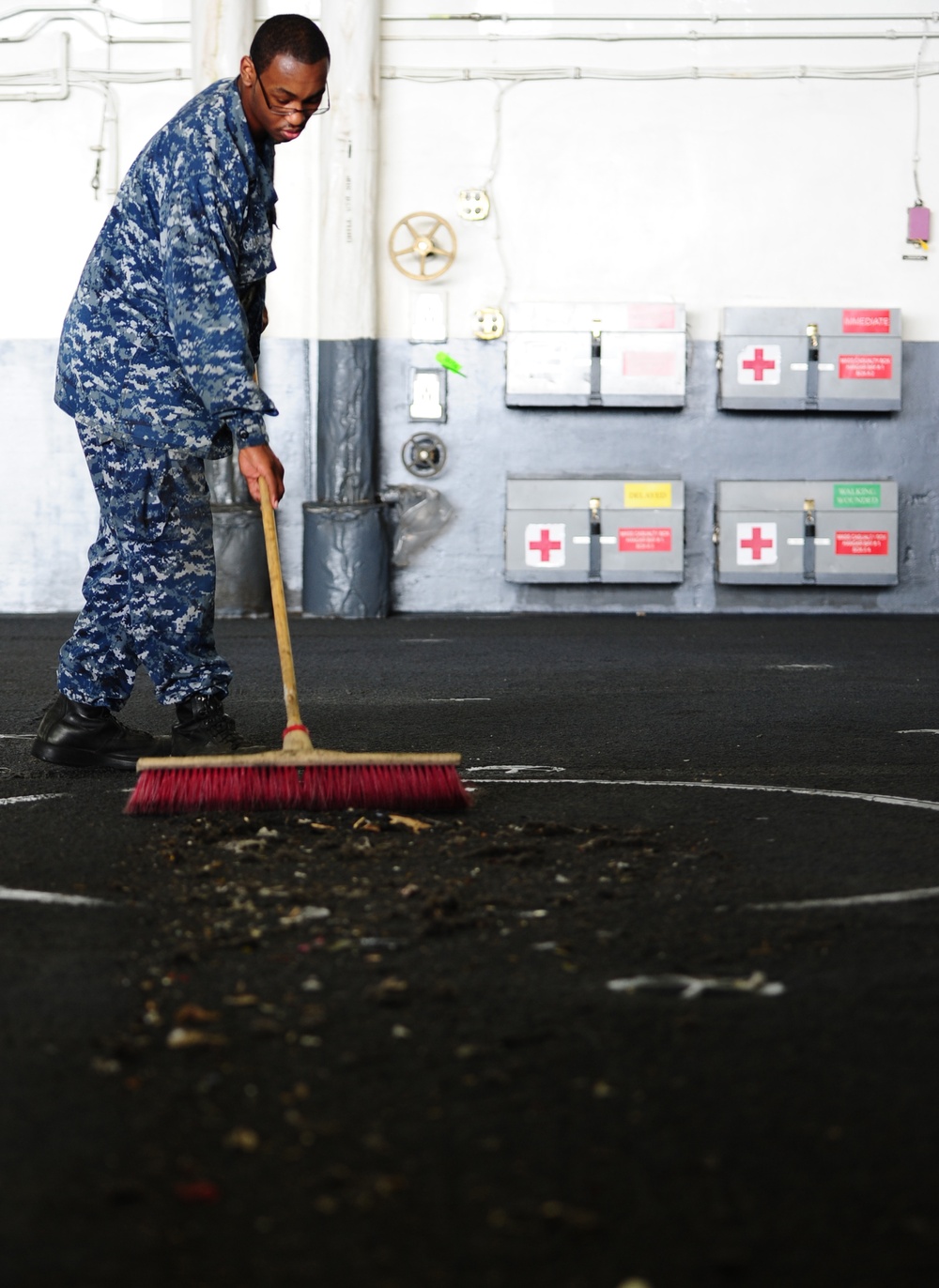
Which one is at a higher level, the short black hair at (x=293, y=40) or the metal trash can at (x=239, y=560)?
the short black hair at (x=293, y=40)

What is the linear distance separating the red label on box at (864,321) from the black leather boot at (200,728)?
15.6ft

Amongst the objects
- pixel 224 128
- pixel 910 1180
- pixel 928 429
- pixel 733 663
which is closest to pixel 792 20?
pixel 928 429

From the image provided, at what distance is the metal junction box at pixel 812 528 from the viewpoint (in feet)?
22.7

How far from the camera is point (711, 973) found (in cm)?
161

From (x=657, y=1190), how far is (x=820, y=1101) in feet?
0.77

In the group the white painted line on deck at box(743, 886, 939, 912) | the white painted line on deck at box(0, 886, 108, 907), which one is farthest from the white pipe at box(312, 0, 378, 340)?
the white painted line on deck at box(743, 886, 939, 912)

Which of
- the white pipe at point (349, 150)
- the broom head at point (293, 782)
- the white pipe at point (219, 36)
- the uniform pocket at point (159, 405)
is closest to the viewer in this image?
the broom head at point (293, 782)

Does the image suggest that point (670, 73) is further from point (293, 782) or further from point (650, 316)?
point (293, 782)

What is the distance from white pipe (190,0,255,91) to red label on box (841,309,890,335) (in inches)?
121

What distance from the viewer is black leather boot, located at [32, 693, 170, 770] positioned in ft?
9.97

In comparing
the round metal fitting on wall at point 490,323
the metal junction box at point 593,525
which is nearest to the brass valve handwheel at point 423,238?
the round metal fitting on wall at point 490,323

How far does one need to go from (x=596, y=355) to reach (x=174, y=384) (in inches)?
166

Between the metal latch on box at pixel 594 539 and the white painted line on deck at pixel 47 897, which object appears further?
the metal latch on box at pixel 594 539

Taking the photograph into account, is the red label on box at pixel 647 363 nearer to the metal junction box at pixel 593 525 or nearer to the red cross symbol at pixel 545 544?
the metal junction box at pixel 593 525
